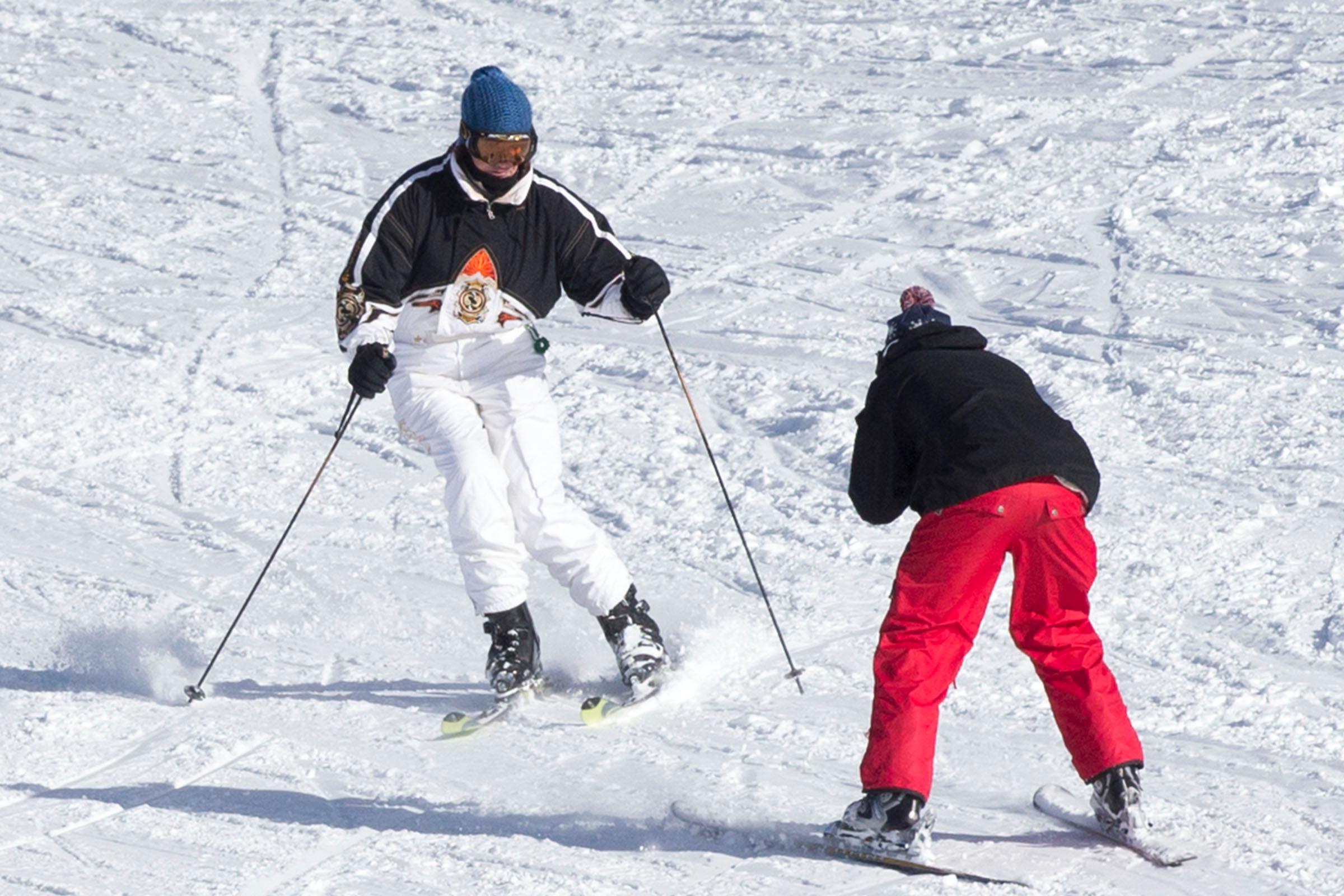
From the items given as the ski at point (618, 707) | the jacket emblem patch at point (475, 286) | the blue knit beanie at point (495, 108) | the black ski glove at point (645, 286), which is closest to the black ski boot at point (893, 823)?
the ski at point (618, 707)

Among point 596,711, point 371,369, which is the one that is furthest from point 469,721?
point 371,369

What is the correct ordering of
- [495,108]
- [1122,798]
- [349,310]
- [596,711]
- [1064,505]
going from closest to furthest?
[1064,505], [1122,798], [495,108], [349,310], [596,711]

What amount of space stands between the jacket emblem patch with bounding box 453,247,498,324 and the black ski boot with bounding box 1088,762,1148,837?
7.92ft

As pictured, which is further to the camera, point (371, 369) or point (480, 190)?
point (480, 190)

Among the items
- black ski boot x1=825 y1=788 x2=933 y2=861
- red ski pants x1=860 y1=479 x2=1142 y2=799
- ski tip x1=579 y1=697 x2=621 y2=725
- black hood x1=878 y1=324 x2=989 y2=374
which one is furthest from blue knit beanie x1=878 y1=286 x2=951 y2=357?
ski tip x1=579 y1=697 x2=621 y2=725

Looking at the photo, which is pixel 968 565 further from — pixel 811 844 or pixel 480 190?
pixel 480 190

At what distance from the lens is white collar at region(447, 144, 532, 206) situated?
16.7 feet

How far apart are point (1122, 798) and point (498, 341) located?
2.46 metres

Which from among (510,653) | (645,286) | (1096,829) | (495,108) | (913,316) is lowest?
(510,653)

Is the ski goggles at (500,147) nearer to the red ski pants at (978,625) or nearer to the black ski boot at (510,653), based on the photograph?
the black ski boot at (510,653)

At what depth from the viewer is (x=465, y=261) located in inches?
205

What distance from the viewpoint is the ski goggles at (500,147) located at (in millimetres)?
4957

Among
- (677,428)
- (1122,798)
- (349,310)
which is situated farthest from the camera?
(677,428)

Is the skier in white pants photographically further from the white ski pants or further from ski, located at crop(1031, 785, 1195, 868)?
ski, located at crop(1031, 785, 1195, 868)
